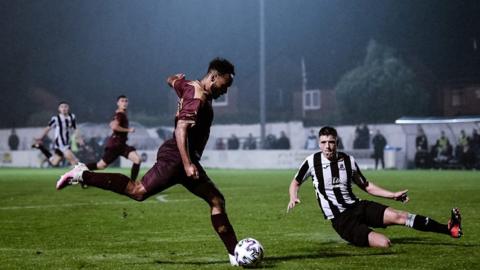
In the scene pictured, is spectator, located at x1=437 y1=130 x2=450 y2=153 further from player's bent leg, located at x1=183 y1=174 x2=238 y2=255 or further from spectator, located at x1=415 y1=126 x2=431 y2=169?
player's bent leg, located at x1=183 y1=174 x2=238 y2=255

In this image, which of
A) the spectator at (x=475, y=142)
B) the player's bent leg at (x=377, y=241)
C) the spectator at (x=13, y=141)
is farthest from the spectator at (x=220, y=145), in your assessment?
the player's bent leg at (x=377, y=241)

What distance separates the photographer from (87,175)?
7.98 metres

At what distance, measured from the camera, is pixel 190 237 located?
989 centimetres

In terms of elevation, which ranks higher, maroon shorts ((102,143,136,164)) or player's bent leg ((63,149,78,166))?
maroon shorts ((102,143,136,164))

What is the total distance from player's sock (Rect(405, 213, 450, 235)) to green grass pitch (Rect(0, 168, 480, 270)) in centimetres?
22

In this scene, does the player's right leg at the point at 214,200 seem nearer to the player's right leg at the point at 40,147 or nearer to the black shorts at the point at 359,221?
the black shorts at the point at 359,221

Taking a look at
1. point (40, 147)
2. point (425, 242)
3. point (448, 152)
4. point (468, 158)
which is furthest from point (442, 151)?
point (425, 242)

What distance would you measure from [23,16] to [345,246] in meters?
76.3

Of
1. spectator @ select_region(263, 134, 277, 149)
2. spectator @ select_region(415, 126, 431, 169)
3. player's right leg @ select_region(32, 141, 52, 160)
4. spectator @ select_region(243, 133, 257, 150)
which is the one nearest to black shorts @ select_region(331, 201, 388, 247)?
player's right leg @ select_region(32, 141, 52, 160)

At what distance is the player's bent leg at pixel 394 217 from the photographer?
8578mm

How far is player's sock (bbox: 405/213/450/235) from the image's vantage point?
8.43 meters

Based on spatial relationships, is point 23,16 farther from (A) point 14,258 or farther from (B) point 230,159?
(A) point 14,258

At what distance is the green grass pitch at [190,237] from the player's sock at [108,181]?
2.38 ft

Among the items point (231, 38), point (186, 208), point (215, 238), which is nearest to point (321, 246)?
point (215, 238)
